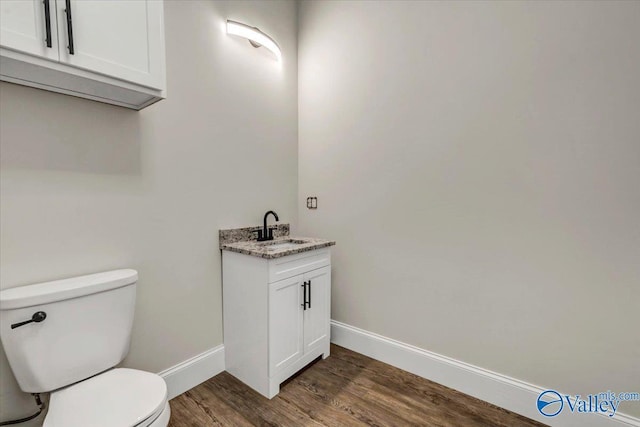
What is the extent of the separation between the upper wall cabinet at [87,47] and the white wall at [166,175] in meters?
0.18

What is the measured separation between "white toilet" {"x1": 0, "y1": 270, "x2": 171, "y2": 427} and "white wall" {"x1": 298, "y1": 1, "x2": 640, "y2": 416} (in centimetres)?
152

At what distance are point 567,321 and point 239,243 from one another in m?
1.98

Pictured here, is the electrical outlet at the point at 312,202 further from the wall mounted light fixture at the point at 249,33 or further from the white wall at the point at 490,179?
the wall mounted light fixture at the point at 249,33

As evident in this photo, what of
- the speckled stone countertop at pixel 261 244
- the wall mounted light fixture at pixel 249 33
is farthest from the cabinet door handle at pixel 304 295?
the wall mounted light fixture at pixel 249 33

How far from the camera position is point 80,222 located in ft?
4.54

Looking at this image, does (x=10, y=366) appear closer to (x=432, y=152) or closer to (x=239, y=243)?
(x=239, y=243)

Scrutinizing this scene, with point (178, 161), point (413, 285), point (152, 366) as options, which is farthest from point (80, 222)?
point (413, 285)

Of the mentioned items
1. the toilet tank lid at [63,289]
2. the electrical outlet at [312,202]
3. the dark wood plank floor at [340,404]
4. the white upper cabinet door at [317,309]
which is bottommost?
the dark wood plank floor at [340,404]

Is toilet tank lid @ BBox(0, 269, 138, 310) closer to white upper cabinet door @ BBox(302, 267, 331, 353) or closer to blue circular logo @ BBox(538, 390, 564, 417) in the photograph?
white upper cabinet door @ BBox(302, 267, 331, 353)

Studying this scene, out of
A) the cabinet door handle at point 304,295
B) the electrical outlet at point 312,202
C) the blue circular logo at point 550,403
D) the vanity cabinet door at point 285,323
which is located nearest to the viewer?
the blue circular logo at point 550,403

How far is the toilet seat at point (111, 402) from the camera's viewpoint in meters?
1.00

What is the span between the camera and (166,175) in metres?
1.70

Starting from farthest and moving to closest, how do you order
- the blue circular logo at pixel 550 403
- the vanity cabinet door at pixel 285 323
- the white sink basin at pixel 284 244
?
the white sink basin at pixel 284 244, the vanity cabinet door at pixel 285 323, the blue circular logo at pixel 550 403

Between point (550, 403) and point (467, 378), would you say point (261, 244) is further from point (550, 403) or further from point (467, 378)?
point (550, 403)
